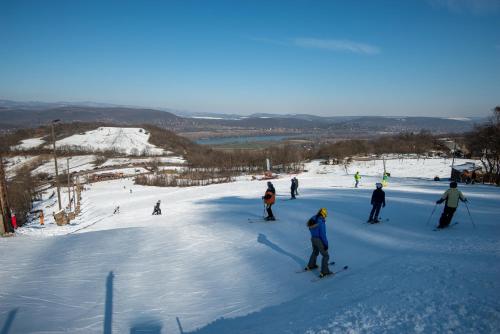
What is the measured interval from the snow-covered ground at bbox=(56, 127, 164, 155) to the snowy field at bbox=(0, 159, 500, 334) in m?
131

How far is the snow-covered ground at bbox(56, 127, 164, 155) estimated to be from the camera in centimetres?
14000

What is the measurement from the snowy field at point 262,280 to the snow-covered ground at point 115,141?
429ft

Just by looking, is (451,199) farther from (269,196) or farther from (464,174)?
(464,174)

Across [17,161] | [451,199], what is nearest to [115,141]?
[17,161]

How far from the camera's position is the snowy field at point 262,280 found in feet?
20.4

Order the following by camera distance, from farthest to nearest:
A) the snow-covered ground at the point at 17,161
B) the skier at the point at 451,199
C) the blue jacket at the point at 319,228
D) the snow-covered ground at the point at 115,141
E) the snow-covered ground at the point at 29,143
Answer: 1. the snow-covered ground at the point at 115,141
2. the snow-covered ground at the point at 29,143
3. the snow-covered ground at the point at 17,161
4. the skier at the point at 451,199
5. the blue jacket at the point at 319,228

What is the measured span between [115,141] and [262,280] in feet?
509

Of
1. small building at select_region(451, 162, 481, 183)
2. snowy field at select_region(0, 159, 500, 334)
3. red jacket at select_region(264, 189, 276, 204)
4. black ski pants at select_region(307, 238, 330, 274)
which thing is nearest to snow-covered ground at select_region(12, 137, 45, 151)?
snowy field at select_region(0, 159, 500, 334)

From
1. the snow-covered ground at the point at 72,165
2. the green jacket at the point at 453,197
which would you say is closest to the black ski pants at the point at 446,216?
the green jacket at the point at 453,197

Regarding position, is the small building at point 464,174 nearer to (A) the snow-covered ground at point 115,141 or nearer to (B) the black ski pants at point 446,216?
(B) the black ski pants at point 446,216

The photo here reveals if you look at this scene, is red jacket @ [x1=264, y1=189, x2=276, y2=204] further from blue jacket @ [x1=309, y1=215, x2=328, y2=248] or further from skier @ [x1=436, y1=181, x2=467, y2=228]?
skier @ [x1=436, y1=181, x2=467, y2=228]

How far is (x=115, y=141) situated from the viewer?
493 ft

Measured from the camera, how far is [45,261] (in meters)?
12.5

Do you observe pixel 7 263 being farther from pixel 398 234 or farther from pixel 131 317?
pixel 398 234
